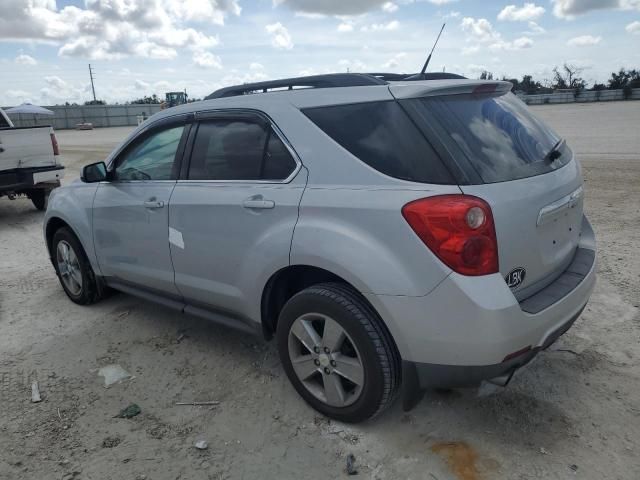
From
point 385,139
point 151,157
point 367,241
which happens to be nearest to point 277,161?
point 385,139

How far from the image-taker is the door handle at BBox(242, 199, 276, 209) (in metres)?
2.86

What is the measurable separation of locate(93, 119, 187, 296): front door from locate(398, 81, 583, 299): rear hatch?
178 centimetres

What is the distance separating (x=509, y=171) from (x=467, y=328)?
789 millimetres

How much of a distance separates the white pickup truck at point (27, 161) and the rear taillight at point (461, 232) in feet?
26.2

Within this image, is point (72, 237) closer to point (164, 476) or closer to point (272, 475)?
point (164, 476)

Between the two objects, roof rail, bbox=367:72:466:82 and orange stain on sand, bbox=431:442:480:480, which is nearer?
orange stain on sand, bbox=431:442:480:480

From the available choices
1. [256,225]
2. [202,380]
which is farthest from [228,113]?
[202,380]

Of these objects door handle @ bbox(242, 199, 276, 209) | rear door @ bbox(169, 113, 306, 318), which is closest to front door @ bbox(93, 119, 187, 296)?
rear door @ bbox(169, 113, 306, 318)

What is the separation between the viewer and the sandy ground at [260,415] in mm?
2562

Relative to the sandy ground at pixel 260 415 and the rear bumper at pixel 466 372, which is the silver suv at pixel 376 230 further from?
the sandy ground at pixel 260 415

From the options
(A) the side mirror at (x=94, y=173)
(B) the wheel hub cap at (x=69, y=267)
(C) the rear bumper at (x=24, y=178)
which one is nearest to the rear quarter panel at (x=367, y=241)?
(A) the side mirror at (x=94, y=173)

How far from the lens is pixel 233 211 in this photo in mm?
3051

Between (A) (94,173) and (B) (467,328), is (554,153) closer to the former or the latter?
(B) (467,328)

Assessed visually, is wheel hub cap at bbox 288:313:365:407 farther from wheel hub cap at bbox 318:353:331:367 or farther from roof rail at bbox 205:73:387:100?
roof rail at bbox 205:73:387:100
